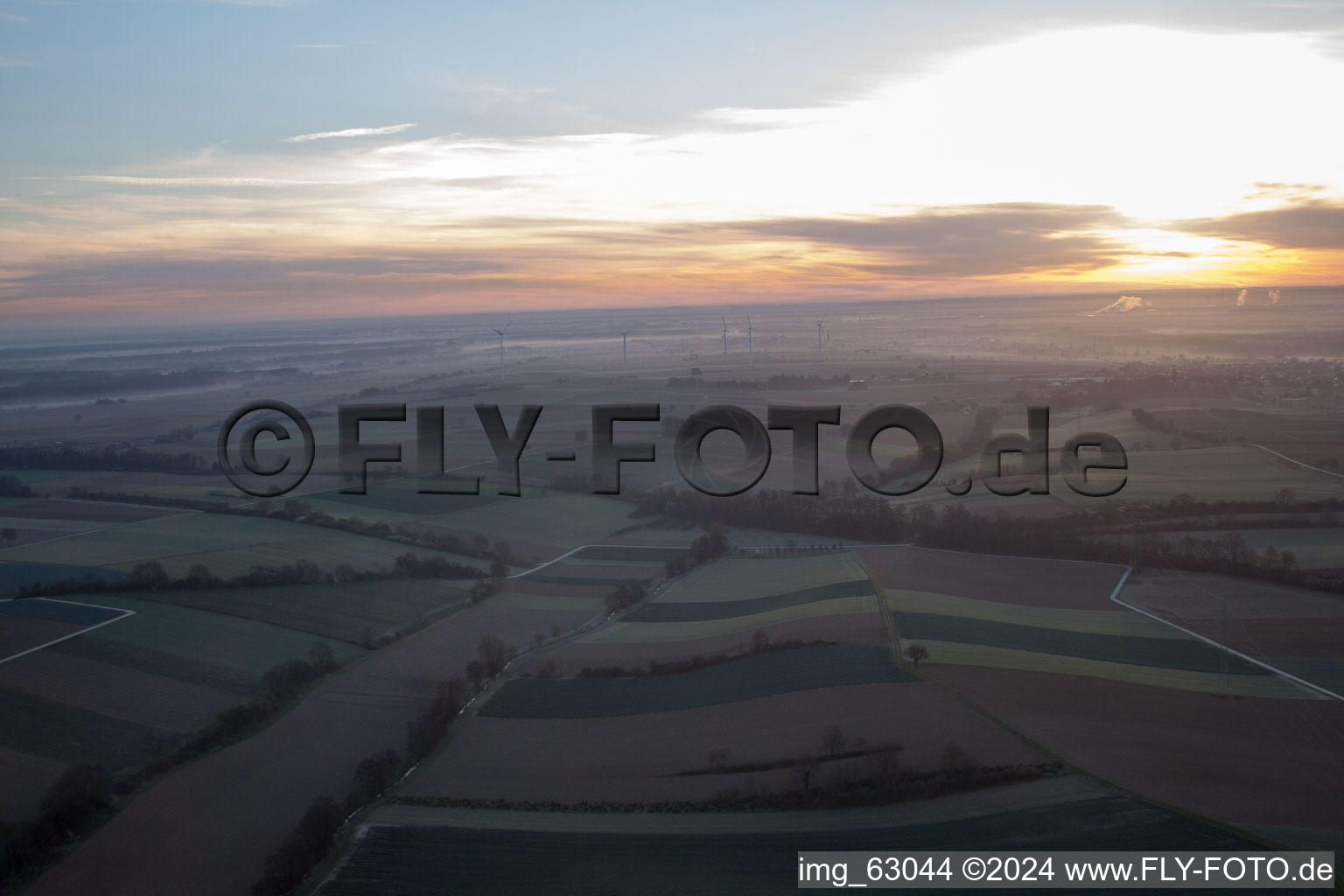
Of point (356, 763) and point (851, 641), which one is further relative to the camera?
point (851, 641)

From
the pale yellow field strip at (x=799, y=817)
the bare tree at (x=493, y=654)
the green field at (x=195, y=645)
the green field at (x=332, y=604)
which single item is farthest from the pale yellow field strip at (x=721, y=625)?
the pale yellow field strip at (x=799, y=817)

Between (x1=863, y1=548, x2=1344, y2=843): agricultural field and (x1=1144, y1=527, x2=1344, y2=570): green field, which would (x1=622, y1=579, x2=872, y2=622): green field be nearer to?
(x1=863, y1=548, x2=1344, y2=843): agricultural field

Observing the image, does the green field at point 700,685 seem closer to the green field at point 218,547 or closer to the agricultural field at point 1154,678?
the agricultural field at point 1154,678

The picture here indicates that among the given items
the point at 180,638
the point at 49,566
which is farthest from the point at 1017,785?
the point at 49,566

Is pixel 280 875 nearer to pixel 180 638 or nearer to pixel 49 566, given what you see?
pixel 180 638

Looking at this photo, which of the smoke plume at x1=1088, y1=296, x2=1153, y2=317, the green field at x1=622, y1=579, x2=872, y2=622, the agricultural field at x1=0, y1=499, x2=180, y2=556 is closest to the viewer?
the green field at x1=622, y1=579, x2=872, y2=622

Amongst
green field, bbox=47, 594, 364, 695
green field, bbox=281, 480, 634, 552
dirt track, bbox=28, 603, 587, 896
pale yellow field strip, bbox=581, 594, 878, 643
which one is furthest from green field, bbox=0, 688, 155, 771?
green field, bbox=281, 480, 634, 552

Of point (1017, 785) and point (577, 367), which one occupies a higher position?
point (577, 367)
